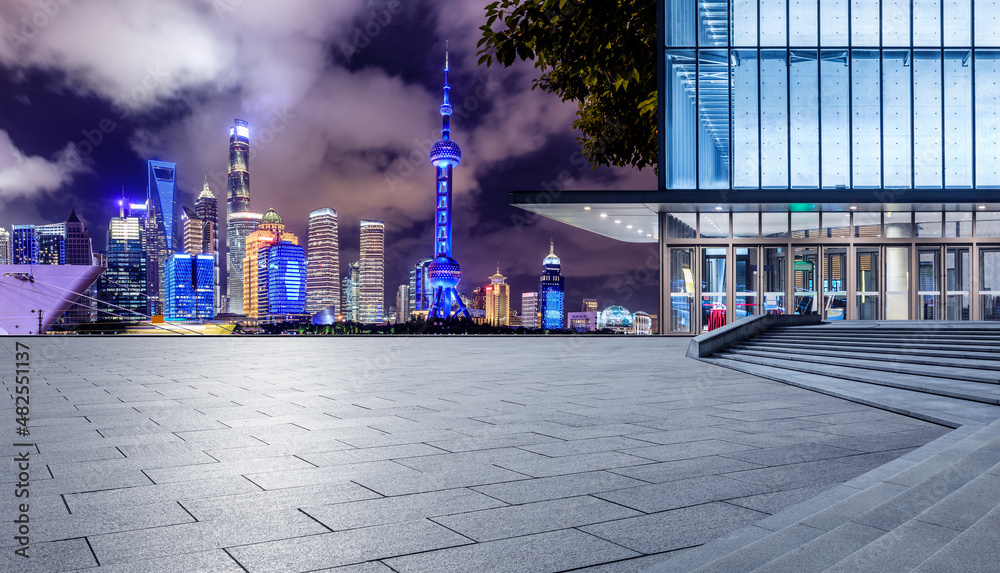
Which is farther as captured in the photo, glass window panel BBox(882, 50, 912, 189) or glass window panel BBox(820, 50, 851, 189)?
glass window panel BBox(820, 50, 851, 189)

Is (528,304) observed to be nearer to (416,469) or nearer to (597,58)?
(597,58)

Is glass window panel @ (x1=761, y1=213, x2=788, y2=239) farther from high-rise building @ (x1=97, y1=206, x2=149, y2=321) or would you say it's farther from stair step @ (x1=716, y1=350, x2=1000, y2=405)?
high-rise building @ (x1=97, y1=206, x2=149, y2=321)

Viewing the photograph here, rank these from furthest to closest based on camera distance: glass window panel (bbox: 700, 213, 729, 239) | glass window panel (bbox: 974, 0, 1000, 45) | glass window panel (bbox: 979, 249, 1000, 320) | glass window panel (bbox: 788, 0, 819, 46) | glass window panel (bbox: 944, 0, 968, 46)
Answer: glass window panel (bbox: 700, 213, 729, 239)
glass window panel (bbox: 788, 0, 819, 46)
glass window panel (bbox: 944, 0, 968, 46)
glass window panel (bbox: 974, 0, 1000, 45)
glass window panel (bbox: 979, 249, 1000, 320)

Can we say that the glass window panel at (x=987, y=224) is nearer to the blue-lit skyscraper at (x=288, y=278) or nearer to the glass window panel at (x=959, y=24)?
the glass window panel at (x=959, y=24)

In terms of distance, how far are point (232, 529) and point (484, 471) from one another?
1.57 m

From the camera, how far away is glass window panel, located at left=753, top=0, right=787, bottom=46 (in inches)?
842

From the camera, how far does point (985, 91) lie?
2114 cm

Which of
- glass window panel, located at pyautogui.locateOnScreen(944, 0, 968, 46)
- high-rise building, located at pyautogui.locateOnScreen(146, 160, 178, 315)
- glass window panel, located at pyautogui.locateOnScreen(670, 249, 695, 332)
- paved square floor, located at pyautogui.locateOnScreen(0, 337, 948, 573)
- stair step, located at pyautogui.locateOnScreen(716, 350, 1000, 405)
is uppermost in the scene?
high-rise building, located at pyautogui.locateOnScreen(146, 160, 178, 315)

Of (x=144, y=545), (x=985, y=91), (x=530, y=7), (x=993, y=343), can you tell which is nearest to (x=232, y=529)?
(x=144, y=545)

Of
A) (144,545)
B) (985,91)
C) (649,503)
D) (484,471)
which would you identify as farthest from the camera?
(985,91)

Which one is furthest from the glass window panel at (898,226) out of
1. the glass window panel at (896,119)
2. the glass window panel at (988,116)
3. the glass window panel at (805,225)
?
the glass window panel at (988,116)

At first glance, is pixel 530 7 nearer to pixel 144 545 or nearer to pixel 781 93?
pixel 144 545

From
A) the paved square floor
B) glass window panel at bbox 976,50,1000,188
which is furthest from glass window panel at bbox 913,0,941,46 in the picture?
the paved square floor

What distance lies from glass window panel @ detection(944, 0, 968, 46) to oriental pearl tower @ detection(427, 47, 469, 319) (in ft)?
329
